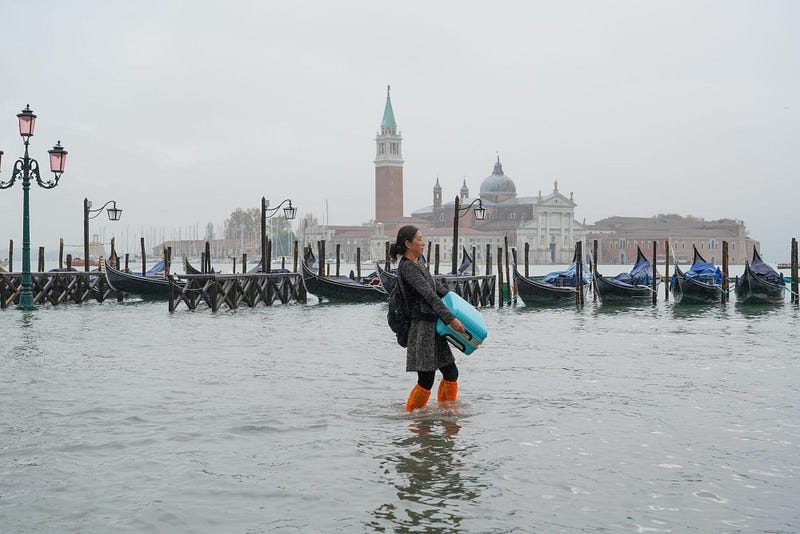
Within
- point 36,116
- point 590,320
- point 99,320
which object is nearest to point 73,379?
point 36,116

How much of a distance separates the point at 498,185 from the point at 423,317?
102 m

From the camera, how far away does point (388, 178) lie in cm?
9869

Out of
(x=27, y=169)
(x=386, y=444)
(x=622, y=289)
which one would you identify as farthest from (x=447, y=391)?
(x=622, y=289)

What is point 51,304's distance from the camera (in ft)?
70.6

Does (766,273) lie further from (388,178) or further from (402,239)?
(388,178)

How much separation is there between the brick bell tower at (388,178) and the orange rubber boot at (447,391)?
298 ft

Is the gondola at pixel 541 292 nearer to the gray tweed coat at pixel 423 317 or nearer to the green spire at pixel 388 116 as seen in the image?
the gray tweed coat at pixel 423 317

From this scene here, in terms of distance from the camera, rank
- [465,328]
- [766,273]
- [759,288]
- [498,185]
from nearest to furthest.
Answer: [465,328] → [759,288] → [766,273] → [498,185]

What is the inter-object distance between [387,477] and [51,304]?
19.2 meters

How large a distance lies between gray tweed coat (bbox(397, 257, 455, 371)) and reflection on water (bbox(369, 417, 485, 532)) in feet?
1.32

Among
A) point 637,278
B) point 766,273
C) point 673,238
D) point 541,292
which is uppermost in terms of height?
point 673,238

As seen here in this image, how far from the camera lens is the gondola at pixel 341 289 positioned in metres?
24.5

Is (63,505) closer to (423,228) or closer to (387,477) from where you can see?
(387,477)

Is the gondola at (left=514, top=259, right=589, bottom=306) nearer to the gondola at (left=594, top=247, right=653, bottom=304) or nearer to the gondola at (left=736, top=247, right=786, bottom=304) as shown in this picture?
the gondola at (left=594, top=247, right=653, bottom=304)
